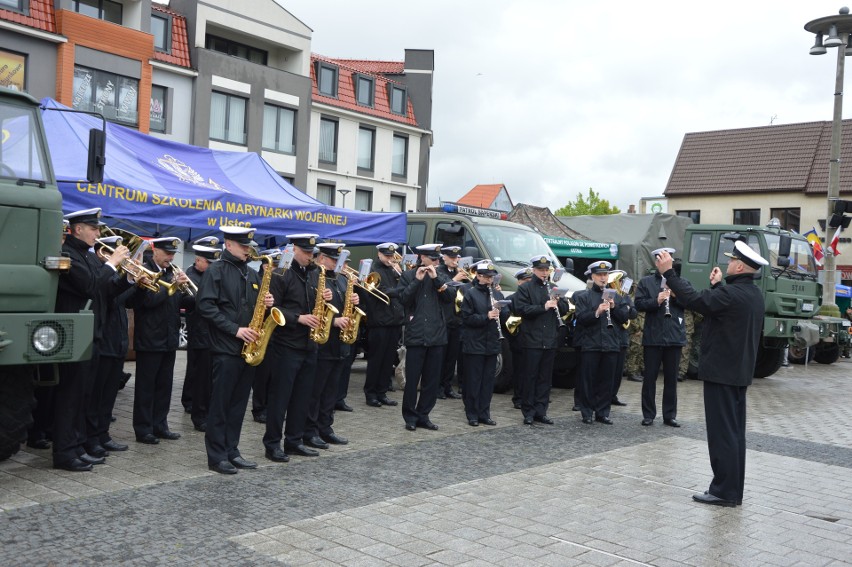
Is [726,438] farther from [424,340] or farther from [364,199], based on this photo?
[364,199]

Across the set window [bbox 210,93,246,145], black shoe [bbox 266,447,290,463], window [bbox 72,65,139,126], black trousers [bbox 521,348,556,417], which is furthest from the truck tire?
window [bbox 210,93,246,145]

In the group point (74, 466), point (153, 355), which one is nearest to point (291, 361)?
point (153, 355)

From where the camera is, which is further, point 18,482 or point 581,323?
point 581,323

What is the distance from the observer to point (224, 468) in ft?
22.7

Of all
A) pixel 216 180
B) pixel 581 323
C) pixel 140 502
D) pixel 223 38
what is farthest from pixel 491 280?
pixel 223 38

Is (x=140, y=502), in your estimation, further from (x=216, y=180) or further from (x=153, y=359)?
(x=216, y=180)

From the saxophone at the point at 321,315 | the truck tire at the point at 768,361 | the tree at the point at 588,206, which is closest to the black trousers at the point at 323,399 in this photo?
the saxophone at the point at 321,315

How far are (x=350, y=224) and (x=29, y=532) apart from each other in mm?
7308

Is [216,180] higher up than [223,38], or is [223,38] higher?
[223,38]

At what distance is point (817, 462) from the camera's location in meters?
8.71

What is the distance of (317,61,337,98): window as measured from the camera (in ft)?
116

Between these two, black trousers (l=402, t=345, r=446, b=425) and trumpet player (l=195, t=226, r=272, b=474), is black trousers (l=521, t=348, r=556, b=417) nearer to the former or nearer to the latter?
black trousers (l=402, t=345, r=446, b=425)

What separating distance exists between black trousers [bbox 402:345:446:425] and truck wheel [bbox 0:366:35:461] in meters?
4.18

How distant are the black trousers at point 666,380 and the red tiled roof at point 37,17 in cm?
2079
